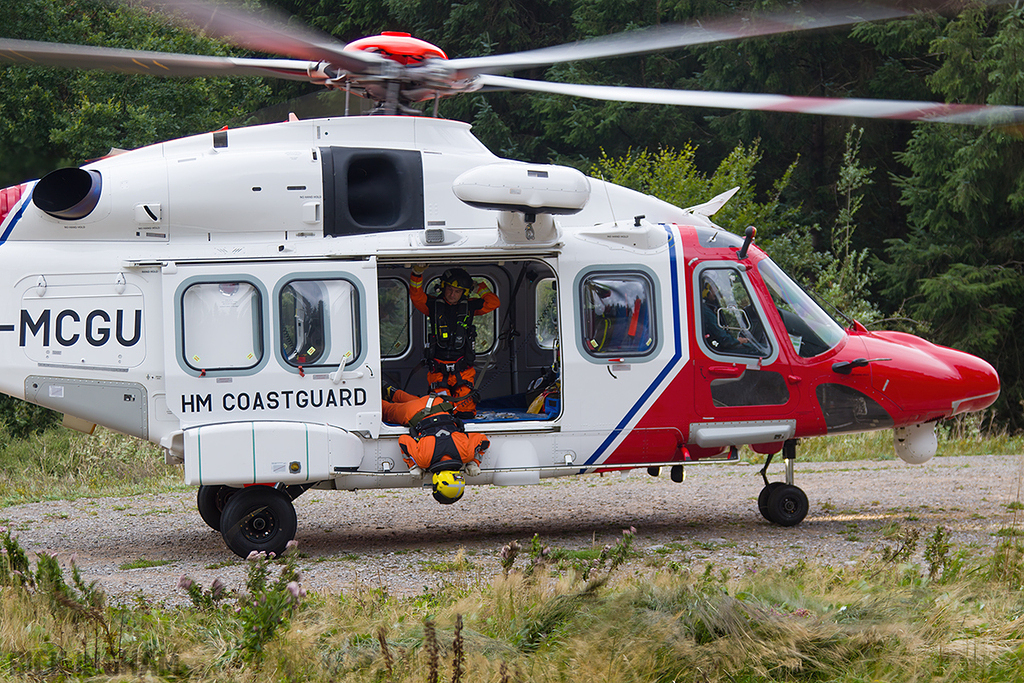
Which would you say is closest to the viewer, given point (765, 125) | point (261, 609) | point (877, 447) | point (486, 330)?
point (261, 609)

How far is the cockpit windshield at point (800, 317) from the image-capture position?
8.00 metres

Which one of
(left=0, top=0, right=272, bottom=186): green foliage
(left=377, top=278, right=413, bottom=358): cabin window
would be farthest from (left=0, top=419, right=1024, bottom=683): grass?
(left=0, top=0, right=272, bottom=186): green foliage

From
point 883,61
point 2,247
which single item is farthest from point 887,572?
point 883,61

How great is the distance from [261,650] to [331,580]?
2404mm

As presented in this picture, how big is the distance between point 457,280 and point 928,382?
3.83 metres

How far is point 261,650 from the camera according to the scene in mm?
4086

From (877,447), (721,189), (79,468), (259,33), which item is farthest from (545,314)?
(721,189)

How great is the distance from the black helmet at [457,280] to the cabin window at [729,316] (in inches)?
72.3

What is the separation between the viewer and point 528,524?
8844 mm

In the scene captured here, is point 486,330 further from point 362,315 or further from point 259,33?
point 259,33

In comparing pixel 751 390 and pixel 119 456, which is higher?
pixel 751 390

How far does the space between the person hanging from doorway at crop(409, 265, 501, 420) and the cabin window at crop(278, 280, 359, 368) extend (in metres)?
0.74

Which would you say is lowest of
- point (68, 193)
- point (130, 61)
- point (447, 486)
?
point (447, 486)

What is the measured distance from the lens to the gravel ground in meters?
6.83
